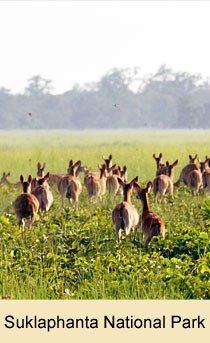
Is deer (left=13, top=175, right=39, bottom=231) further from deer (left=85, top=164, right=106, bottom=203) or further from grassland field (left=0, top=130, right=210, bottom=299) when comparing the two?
deer (left=85, top=164, right=106, bottom=203)

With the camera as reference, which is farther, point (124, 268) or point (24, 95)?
point (24, 95)

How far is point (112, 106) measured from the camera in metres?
74.3

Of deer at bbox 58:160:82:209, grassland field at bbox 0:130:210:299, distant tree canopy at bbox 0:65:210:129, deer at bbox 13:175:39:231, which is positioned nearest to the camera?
grassland field at bbox 0:130:210:299

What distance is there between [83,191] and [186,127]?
55371 mm

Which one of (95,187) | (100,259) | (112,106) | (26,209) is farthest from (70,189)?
(112,106)

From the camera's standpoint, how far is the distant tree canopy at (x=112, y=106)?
71.3 m

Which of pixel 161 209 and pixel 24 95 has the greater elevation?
pixel 24 95

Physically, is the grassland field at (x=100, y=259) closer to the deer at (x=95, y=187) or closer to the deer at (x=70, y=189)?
the deer at (x=70, y=189)

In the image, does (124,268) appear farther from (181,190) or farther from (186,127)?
(186,127)

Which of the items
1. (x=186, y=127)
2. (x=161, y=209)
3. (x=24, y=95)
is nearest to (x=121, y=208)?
(x=161, y=209)

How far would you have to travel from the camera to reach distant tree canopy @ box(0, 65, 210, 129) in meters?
71.3

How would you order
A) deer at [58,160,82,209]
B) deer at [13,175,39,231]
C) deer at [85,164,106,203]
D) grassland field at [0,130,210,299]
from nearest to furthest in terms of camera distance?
1. grassland field at [0,130,210,299]
2. deer at [13,175,39,231]
3. deer at [58,160,82,209]
4. deer at [85,164,106,203]

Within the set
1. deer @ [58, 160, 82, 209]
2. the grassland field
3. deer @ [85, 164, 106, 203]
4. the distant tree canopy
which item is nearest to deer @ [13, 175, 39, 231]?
the grassland field

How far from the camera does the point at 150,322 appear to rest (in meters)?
6.02
